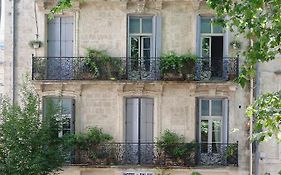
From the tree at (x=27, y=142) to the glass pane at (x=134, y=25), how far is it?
396 cm

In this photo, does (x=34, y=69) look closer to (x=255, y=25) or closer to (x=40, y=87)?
(x=40, y=87)

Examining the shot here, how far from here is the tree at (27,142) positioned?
51.6 feet

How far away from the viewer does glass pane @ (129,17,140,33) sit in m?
17.9

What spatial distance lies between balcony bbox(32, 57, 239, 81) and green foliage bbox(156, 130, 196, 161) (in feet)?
6.47

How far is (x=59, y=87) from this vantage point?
17.6 meters

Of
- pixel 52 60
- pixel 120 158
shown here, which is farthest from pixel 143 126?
pixel 52 60

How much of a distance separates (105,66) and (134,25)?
1.75m

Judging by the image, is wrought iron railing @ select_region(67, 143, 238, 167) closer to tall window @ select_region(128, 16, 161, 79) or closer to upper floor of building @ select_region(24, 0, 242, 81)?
upper floor of building @ select_region(24, 0, 242, 81)

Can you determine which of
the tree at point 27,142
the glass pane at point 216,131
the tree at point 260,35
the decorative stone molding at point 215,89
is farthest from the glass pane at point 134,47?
the tree at point 260,35

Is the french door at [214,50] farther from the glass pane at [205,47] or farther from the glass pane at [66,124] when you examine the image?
the glass pane at [66,124]

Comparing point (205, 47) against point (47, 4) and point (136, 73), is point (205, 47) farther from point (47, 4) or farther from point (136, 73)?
point (47, 4)

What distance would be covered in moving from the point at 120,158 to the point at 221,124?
3545mm

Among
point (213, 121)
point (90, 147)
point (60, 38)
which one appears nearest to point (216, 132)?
point (213, 121)

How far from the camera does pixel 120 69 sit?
1747cm
